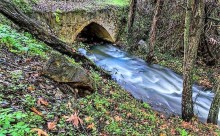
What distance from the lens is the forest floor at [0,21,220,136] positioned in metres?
3.38

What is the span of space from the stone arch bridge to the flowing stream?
150cm

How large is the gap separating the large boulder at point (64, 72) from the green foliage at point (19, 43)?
3.27 ft

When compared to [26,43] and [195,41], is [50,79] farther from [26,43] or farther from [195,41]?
[195,41]

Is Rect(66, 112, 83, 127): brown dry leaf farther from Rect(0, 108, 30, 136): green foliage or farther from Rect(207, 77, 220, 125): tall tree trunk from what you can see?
Rect(207, 77, 220, 125): tall tree trunk

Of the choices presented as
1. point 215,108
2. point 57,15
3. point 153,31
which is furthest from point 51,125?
point 153,31

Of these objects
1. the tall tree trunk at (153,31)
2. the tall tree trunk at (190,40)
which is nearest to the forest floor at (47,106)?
the tall tree trunk at (190,40)

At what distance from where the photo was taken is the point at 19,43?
599cm

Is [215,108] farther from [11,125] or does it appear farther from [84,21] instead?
[84,21]

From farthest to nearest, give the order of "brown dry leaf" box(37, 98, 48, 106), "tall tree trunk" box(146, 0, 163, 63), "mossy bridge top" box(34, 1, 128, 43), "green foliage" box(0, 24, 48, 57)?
"tall tree trunk" box(146, 0, 163, 63) < "mossy bridge top" box(34, 1, 128, 43) < "green foliage" box(0, 24, 48, 57) < "brown dry leaf" box(37, 98, 48, 106)

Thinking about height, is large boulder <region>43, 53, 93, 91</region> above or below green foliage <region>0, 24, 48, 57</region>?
below

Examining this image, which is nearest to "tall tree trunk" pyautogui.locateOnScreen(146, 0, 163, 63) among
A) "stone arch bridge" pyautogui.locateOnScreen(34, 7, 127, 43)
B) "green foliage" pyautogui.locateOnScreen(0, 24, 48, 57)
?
"stone arch bridge" pyautogui.locateOnScreen(34, 7, 127, 43)

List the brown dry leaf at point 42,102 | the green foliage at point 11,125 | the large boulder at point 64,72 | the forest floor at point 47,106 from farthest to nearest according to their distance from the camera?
the large boulder at point 64,72 < the brown dry leaf at point 42,102 < the forest floor at point 47,106 < the green foliage at point 11,125

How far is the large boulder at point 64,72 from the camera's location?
505 centimetres

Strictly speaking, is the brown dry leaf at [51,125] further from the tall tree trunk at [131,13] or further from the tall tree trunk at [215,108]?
the tall tree trunk at [131,13]
